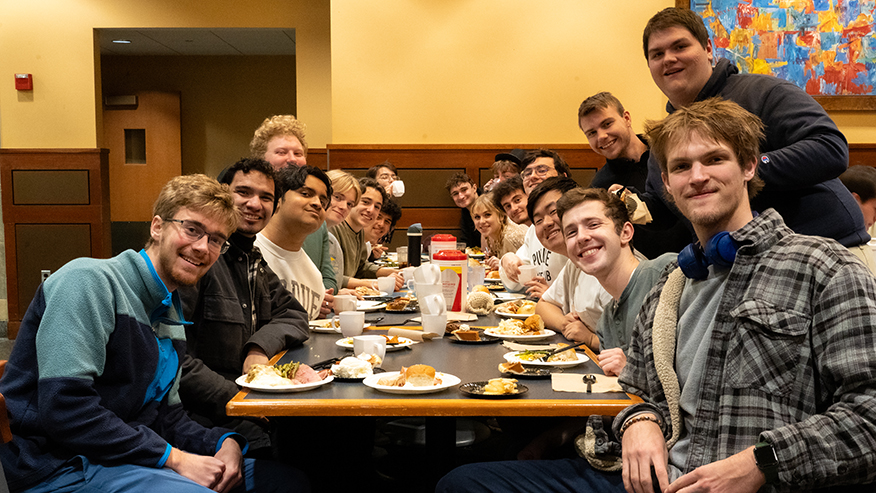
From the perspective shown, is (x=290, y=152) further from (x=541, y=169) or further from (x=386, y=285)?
(x=541, y=169)

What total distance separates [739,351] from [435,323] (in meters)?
1.13

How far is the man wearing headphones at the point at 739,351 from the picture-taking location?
4.01 ft

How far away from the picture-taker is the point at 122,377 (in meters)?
1.64

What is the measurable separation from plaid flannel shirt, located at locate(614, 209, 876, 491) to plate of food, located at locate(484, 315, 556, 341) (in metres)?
0.91

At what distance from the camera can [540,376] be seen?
183 centimetres

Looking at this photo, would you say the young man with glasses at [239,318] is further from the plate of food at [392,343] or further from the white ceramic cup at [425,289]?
the white ceramic cup at [425,289]

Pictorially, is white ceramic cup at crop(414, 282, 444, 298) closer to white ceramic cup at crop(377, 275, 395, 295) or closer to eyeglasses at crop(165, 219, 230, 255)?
eyeglasses at crop(165, 219, 230, 255)

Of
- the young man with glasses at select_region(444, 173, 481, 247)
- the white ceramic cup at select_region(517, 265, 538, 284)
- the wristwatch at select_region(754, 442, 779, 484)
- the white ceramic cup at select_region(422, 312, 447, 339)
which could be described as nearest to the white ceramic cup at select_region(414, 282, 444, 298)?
the white ceramic cup at select_region(422, 312, 447, 339)

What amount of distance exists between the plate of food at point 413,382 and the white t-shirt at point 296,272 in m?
1.09

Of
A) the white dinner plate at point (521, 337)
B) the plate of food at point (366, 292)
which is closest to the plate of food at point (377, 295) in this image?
the plate of food at point (366, 292)

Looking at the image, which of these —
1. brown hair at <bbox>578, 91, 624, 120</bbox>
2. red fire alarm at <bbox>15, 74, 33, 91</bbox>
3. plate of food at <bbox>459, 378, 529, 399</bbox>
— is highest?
red fire alarm at <bbox>15, 74, 33, 91</bbox>

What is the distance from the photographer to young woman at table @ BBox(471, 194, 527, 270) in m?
4.87

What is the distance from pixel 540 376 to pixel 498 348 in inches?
16.0

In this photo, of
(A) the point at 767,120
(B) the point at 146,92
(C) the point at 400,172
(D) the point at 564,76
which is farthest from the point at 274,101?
(A) the point at 767,120
